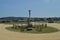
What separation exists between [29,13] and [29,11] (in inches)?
12.4

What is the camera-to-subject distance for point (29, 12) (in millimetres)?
19500

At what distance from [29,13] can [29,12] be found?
161mm

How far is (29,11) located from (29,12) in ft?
0.51

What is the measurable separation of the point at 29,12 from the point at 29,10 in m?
0.34

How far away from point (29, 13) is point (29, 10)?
0.50m

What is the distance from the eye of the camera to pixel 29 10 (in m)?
19.3

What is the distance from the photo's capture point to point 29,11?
63.9 feet

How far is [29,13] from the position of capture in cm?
1955
